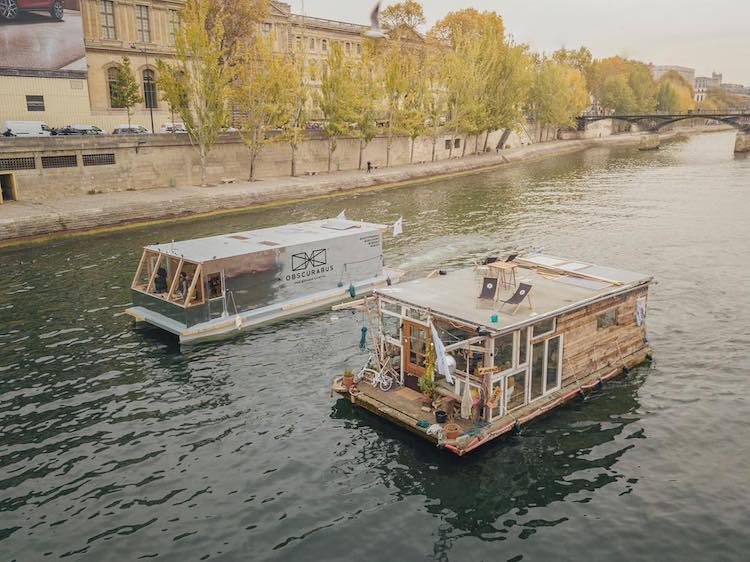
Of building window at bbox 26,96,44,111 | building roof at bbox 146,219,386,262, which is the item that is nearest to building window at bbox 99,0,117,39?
building window at bbox 26,96,44,111

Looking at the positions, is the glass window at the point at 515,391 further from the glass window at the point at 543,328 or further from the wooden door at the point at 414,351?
the wooden door at the point at 414,351

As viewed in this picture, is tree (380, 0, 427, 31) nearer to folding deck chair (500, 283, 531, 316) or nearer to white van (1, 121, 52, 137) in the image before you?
white van (1, 121, 52, 137)

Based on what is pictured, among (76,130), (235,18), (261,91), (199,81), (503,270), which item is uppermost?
(235,18)

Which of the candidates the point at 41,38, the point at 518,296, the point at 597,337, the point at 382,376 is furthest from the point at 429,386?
the point at 41,38

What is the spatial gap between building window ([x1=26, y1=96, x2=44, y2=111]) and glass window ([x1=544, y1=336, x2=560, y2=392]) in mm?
59819

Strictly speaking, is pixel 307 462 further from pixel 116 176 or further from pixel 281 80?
pixel 281 80

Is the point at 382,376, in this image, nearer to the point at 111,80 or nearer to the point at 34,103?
the point at 34,103

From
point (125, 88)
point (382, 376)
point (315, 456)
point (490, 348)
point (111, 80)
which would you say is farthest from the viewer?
point (111, 80)

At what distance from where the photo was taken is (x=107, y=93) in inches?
2709

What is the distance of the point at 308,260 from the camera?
26812mm

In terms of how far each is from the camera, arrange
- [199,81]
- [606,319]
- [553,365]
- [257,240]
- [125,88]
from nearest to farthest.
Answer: [553,365]
[606,319]
[257,240]
[199,81]
[125,88]

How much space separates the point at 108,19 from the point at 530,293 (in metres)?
67.2

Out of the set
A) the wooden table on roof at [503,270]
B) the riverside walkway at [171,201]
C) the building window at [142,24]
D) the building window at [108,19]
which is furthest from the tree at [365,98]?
the wooden table on roof at [503,270]

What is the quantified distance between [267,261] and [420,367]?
9838mm
